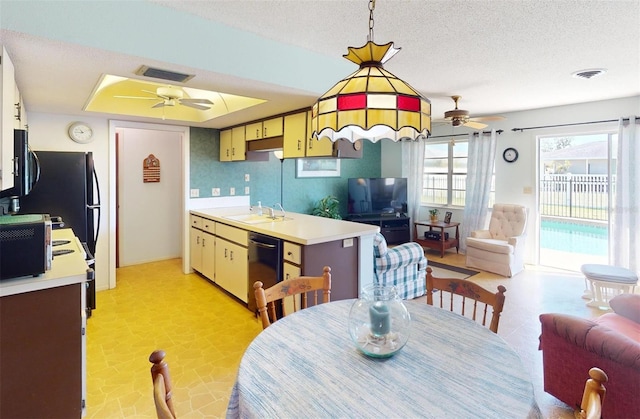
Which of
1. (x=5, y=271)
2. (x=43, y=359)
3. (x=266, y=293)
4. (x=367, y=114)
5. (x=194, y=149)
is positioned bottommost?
(x=43, y=359)

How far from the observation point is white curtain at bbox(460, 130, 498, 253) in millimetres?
5523

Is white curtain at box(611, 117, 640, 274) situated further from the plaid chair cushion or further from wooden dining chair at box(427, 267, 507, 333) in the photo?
wooden dining chair at box(427, 267, 507, 333)

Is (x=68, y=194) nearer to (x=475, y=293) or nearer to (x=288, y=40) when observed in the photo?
(x=288, y=40)

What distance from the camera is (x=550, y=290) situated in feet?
13.5

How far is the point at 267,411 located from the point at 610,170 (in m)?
5.53

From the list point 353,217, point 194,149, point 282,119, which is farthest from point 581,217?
point 194,149

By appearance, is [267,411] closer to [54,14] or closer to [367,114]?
[367,114]

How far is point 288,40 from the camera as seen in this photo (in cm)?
237

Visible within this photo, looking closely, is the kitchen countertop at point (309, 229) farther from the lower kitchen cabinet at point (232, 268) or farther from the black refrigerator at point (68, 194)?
the black refrigerator at point (68, 194)

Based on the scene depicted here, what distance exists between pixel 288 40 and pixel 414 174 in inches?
189

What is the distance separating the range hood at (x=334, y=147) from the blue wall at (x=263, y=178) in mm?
830

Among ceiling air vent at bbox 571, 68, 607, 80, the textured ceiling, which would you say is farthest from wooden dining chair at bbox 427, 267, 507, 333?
ceiling air vent at bbox 571, 68, 607, 80

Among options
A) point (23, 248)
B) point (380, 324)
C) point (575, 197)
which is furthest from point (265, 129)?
point (575, 197)

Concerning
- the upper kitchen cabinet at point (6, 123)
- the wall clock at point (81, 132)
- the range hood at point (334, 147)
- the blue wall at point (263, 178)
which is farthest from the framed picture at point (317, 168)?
the upper kitchen cabinet at point (6, 123)
